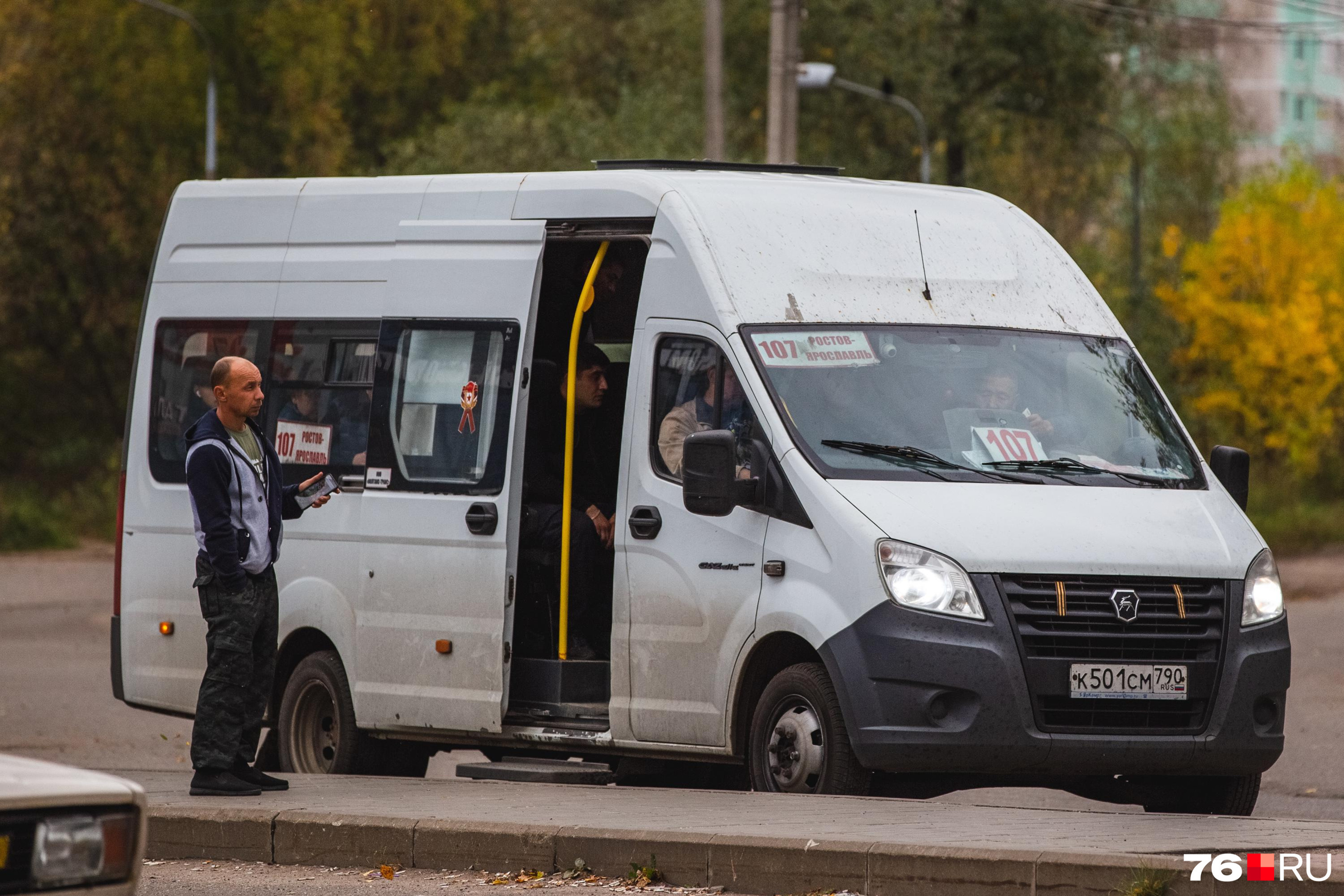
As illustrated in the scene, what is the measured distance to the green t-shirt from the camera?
871 centimetres

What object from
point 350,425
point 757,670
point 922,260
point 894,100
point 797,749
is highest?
point 894,100

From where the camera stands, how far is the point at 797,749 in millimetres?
8328

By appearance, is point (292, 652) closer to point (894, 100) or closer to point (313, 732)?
point (313, 732)

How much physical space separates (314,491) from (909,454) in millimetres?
2505

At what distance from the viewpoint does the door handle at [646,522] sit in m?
8.87

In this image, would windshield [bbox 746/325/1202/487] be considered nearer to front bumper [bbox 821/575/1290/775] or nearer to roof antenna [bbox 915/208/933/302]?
roof antenna [bbox 915/208/933/302]

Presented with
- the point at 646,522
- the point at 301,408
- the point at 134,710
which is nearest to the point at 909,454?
the point at 646,522

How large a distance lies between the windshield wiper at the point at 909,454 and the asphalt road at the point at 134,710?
1.87 metres

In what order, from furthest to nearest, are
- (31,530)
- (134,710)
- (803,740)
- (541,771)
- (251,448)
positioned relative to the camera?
(31,530), (134,710), (541,771), (251,448), (803,740)

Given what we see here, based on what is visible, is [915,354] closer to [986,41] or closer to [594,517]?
[594,517]

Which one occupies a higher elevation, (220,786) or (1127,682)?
(1127,682)

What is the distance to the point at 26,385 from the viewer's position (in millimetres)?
44469

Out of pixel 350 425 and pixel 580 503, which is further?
pixel 350 425

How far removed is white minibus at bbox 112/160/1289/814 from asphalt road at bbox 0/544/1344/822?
1.43 meters
